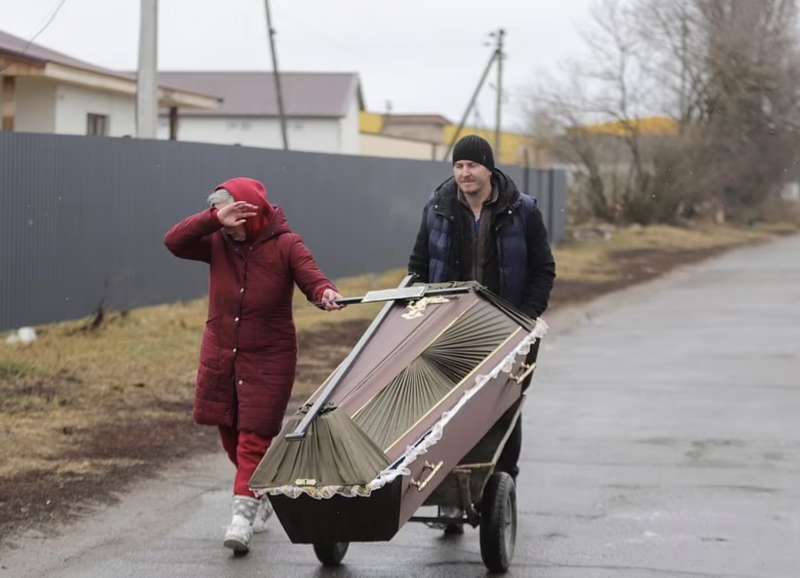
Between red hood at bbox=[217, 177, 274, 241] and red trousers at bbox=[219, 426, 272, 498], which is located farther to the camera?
red trousers at bbox=[219, 426, 272, 498]

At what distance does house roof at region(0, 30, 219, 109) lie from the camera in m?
20.4

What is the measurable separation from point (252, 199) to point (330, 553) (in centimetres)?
156

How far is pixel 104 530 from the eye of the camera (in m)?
7.30

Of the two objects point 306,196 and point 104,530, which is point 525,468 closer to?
point 104,530

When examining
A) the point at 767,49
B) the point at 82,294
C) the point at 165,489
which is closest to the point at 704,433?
the point at 767,49

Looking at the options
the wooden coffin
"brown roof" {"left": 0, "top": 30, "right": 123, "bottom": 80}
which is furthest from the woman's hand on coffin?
"brown roof" {"left": 0, "top": 30, "right": 123, "bottom": 80}

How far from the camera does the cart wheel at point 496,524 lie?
6285mm

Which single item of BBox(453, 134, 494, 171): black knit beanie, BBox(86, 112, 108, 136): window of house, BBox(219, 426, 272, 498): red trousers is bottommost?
BBox(219, 426, 272, 498): red trousers

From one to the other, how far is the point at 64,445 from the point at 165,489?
1251mm

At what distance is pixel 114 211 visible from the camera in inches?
616

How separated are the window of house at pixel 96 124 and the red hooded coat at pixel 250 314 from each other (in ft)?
61.1

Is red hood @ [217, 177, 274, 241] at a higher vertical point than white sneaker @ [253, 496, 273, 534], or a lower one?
higher

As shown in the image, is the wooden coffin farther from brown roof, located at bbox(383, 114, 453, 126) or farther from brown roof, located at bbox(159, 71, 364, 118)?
brown roof, located at bbox(383, 114, 453, 126)

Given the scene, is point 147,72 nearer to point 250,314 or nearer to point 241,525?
point 250,314
